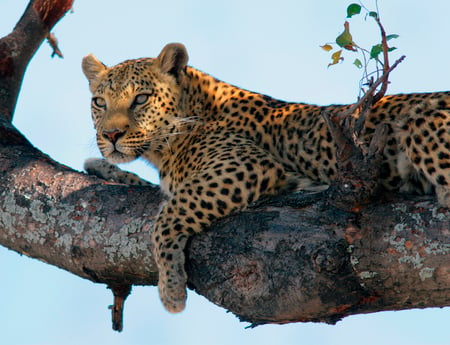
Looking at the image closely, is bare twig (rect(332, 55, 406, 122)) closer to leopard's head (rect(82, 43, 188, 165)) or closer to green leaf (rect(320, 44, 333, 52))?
green leaf (rect(320, 44, 333, 52))

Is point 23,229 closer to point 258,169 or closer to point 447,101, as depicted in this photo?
point 258,169

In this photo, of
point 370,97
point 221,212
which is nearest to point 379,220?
point 370,97

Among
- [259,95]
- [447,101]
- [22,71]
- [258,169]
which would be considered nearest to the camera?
[447,101]

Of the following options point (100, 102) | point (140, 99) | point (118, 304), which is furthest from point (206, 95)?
point (118, 304)

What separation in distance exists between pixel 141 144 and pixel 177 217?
137 cm

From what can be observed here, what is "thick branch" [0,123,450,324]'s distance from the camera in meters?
5.84

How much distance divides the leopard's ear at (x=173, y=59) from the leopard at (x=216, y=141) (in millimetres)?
11

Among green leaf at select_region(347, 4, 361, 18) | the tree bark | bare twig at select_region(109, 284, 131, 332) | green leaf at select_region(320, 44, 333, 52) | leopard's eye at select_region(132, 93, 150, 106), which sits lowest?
bare twig at select_region(109, 284, 131, 332)

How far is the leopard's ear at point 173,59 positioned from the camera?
8453 mm

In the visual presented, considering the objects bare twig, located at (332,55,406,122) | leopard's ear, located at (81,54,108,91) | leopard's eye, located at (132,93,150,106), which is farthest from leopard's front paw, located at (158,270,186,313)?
leopard's ear, located at (81,54,108,91)

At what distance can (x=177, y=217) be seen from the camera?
22.7ft

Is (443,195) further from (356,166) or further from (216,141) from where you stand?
(216,141)

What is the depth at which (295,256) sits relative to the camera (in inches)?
239

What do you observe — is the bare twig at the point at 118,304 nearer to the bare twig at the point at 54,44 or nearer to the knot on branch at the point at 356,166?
the knot on branch at the point at 356,166
